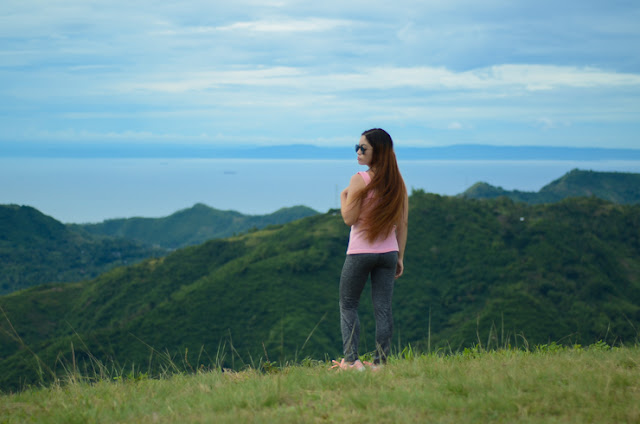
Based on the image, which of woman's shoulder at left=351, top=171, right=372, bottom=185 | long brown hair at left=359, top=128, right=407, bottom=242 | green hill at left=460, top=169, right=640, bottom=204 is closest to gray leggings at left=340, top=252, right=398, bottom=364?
long brown hair at left=359, top=128, right=407, bottom=242

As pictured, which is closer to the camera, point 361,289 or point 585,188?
point 361,289

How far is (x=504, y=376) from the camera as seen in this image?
404 centimetres

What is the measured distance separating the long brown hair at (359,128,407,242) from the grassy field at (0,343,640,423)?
45.1 inches

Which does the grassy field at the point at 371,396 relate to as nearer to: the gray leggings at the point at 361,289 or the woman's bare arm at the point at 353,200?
the gray leggings at the point at 361,289

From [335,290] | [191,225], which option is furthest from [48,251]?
[335,290]

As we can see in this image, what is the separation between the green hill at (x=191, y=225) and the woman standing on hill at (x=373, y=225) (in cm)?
12154

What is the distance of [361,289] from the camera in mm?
4578

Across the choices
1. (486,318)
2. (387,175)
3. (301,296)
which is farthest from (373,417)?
(301,296)

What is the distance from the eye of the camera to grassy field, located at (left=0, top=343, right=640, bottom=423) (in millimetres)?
3453

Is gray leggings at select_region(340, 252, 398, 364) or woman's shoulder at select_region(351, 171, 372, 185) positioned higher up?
woman's shoulder at select_region(351, 171, 372, 185)

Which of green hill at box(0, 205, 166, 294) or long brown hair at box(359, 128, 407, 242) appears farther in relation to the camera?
green hill at box(0, 205, 166, 294)

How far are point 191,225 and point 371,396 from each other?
14435cm

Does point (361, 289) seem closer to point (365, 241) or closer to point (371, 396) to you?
point (365, 241)

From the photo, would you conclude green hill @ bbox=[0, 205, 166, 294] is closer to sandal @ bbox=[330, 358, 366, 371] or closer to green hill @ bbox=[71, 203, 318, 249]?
green hill @ bbox=[71, 203, 318, 249]
